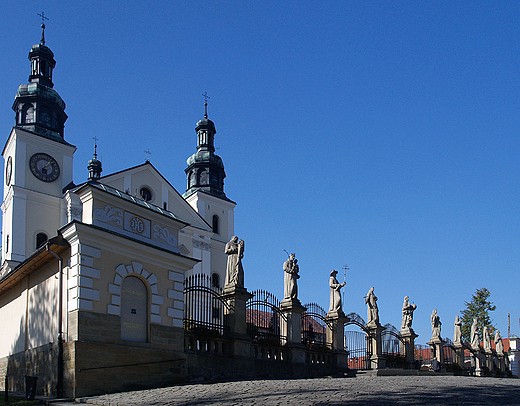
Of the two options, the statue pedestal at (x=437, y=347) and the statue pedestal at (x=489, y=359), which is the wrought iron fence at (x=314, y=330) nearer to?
the statue pedestal at (x=437, y=347)

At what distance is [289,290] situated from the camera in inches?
841

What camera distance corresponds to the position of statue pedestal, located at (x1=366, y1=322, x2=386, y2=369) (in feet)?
82.3

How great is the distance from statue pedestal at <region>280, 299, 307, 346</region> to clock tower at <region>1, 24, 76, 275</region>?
69.3 feet

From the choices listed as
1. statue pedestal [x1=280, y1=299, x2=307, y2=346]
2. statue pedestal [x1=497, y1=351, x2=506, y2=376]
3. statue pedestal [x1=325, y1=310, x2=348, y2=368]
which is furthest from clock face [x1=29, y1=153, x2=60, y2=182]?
statue pedestal [x1=497, y1=351, x2=506, y2=376]

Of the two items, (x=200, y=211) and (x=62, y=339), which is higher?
(x=200, y=211)

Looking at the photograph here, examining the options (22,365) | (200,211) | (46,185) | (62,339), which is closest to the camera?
(62,339)

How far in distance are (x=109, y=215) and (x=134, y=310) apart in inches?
105

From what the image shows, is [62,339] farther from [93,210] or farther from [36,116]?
[36,116]

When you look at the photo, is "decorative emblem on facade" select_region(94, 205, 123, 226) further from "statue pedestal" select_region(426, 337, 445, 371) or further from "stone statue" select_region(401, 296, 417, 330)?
"statue pedestal" select_region(426, 337, 445, 371)

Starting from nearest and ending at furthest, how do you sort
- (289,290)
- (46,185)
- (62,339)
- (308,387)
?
(308,387), (62,339), (289,290), (46,185)

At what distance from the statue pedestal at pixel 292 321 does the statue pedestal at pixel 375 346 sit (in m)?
5.63

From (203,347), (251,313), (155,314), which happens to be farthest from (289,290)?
(155,314)

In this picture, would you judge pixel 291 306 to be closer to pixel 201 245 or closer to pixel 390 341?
pixel 390 341

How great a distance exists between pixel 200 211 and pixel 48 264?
105 feet
